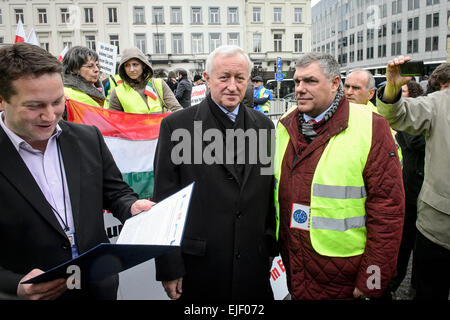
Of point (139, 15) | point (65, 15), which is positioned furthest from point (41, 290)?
point (65, 15)

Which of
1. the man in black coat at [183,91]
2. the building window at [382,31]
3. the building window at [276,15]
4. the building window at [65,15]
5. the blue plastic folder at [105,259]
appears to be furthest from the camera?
the building window at [382,31]

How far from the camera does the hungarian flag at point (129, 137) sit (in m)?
3.18

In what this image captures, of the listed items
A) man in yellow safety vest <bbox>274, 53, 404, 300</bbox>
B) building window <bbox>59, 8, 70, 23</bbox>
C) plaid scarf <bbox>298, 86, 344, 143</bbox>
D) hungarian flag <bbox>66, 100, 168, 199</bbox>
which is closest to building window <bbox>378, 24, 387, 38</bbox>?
building window <bbox>59, 8, 70, 23</bbox>

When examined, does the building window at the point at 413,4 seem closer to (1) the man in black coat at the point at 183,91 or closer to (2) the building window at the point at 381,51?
(2) the building window at the point at 381,51

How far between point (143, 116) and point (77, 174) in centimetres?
185

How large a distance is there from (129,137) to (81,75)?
0.96 m

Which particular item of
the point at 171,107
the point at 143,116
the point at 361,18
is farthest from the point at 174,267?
the point at 361,18

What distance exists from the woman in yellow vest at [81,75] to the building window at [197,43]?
138ft

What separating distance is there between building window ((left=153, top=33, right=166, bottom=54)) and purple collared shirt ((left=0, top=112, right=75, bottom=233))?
44116mm

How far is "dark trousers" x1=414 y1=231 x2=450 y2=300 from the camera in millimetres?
2406

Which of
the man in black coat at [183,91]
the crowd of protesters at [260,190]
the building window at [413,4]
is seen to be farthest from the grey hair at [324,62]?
the building window at [413,4]

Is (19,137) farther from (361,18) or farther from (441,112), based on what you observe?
(361,18)

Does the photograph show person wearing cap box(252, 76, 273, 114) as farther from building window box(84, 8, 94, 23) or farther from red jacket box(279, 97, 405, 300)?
building window box(84, 8, 94, 23)

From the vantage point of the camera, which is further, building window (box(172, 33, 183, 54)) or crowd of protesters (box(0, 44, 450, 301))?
building window (box(172, 33, 183, 54))
